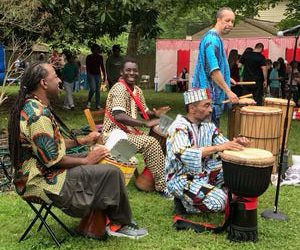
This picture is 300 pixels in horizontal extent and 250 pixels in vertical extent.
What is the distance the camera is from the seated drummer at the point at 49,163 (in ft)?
12.5

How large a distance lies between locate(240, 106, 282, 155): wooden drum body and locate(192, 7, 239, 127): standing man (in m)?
0.56

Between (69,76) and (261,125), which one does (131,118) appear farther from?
(69,76)

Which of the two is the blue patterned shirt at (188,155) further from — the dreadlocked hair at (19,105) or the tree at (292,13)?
the tree at (292,13)

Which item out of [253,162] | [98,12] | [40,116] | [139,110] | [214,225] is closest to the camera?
[40,116]

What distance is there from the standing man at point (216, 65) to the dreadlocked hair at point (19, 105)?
2111 millimetres

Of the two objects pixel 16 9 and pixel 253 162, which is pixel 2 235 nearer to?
pixel 253 162

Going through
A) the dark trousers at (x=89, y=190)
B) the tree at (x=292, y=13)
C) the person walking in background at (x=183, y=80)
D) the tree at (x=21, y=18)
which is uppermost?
the tree at (x=292, y=13)

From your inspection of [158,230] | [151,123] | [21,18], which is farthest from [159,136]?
[21,18]

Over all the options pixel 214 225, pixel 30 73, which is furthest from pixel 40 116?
pixel 214 225

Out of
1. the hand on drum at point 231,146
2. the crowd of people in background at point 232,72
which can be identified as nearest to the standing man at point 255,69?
the crowd of people in background at point 232,72

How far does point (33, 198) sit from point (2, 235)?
2.45 ft

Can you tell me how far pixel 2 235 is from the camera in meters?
4.46

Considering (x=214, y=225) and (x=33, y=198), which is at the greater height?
(x=33, y=198)

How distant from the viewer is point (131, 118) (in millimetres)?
5445
